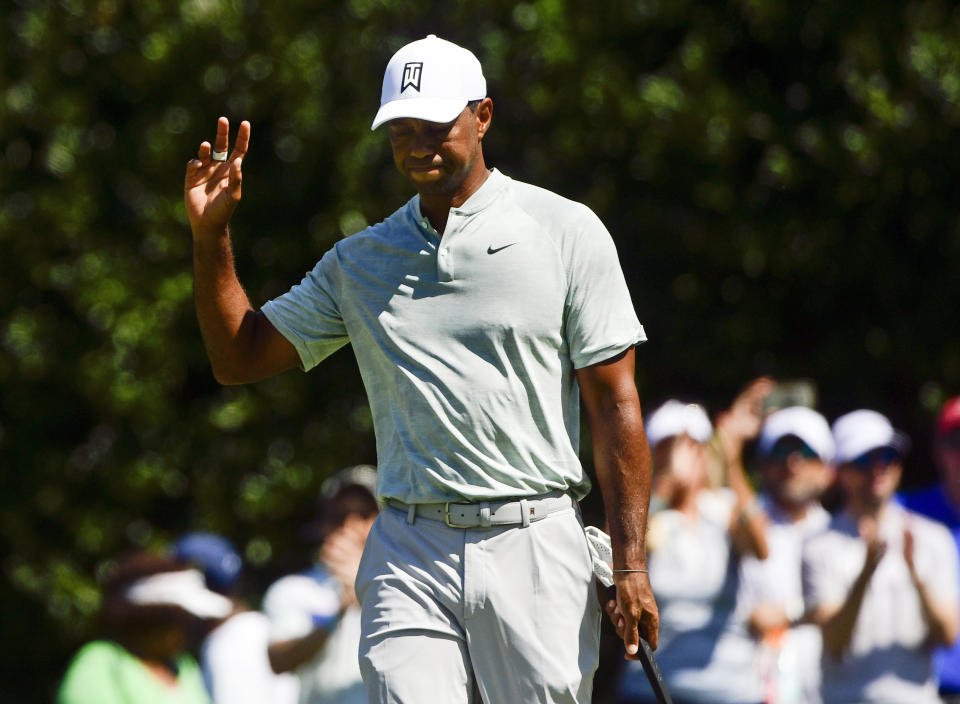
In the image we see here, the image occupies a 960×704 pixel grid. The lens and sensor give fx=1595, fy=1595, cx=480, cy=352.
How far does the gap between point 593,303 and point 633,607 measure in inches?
28.5

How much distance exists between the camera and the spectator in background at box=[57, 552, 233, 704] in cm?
497

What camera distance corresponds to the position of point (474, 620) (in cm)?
369

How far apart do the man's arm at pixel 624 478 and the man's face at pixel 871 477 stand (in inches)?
101

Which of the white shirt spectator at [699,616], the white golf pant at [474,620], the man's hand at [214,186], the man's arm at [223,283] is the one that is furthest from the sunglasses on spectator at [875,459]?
the man's hand at [214,186]

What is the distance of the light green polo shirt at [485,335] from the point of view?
3719 millimetres

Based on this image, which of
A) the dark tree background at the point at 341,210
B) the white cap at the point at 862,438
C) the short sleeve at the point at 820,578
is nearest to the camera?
the short sleeve at the point at 820,578

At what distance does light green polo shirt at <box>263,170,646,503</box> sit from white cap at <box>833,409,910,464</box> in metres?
2.67

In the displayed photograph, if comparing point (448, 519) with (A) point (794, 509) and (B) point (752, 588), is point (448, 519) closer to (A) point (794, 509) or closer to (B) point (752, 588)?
(B) point (752, 588)

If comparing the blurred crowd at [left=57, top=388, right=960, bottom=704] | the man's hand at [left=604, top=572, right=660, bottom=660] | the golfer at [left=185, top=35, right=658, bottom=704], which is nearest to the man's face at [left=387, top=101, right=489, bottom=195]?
the golfer at [left=185, top=35, right=658, bottom=704]

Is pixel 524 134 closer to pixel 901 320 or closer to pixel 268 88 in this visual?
pixel 268 88

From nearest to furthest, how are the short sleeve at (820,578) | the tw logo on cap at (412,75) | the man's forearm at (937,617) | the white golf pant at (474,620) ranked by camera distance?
the white golf pant at (474,620) → the tw logo on cap at (412,75) → the man's forearm at (937,617) → the short sleeve at (820,578)

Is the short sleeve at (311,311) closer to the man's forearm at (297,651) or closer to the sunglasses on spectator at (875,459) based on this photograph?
the man's forearm at (297,651)

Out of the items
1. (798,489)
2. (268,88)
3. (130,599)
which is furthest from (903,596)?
(268,88)

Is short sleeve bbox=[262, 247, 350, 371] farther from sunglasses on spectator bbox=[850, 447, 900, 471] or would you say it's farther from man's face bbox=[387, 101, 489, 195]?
sunglasses on spectator bbox=[850, 447, 900, 471]
